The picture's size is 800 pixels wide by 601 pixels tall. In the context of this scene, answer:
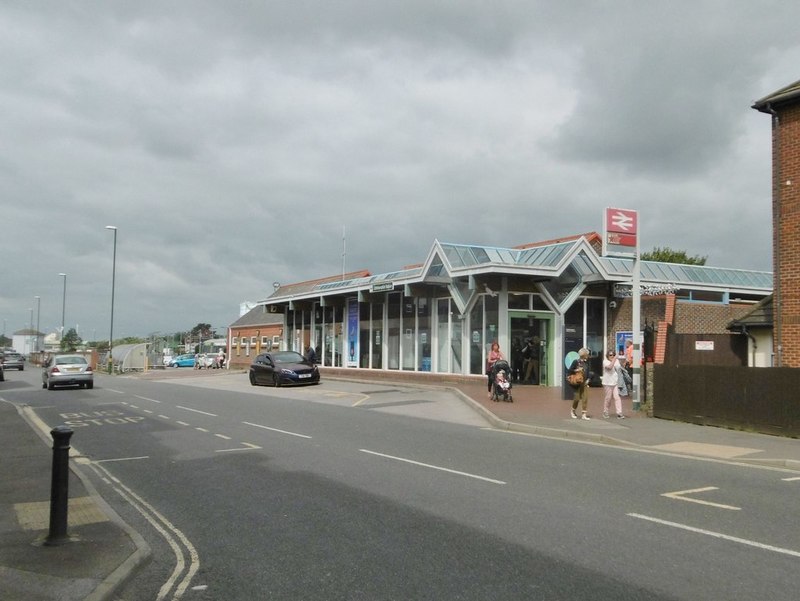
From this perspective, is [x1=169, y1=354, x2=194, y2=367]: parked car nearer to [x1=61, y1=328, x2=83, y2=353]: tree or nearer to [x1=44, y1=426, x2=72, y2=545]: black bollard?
[x1=61, y1=328, x2=83, y2=353]: tree

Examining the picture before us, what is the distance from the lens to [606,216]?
17.8 metres

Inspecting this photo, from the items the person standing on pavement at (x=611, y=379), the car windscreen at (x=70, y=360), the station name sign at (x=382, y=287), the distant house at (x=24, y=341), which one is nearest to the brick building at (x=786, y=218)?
the person standing on pavement at (x=611, y=379)

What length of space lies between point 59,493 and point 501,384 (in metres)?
15.7

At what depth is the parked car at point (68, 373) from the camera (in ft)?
96.2

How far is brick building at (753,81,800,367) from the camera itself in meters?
17.4

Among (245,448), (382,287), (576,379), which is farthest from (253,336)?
(245,448)

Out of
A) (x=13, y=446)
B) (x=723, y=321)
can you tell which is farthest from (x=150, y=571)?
(x=723, y=321)

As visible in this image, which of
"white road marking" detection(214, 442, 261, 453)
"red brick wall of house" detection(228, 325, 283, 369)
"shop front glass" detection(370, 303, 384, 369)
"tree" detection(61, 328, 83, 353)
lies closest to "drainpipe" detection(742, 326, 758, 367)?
"white road marking" detection(214, 442, 261, 453)

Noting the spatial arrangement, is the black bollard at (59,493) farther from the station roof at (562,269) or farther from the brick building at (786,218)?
the station roof at (562,269)

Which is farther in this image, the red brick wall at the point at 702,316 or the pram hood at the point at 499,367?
the red brick wall at the point at 702,316

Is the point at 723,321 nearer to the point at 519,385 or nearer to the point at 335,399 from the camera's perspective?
the point at 519,385

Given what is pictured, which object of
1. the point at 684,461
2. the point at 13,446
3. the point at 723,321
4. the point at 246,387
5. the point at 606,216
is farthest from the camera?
the point at 246,387

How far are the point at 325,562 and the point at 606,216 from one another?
14.0 metres

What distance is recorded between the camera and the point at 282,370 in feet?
97.1
